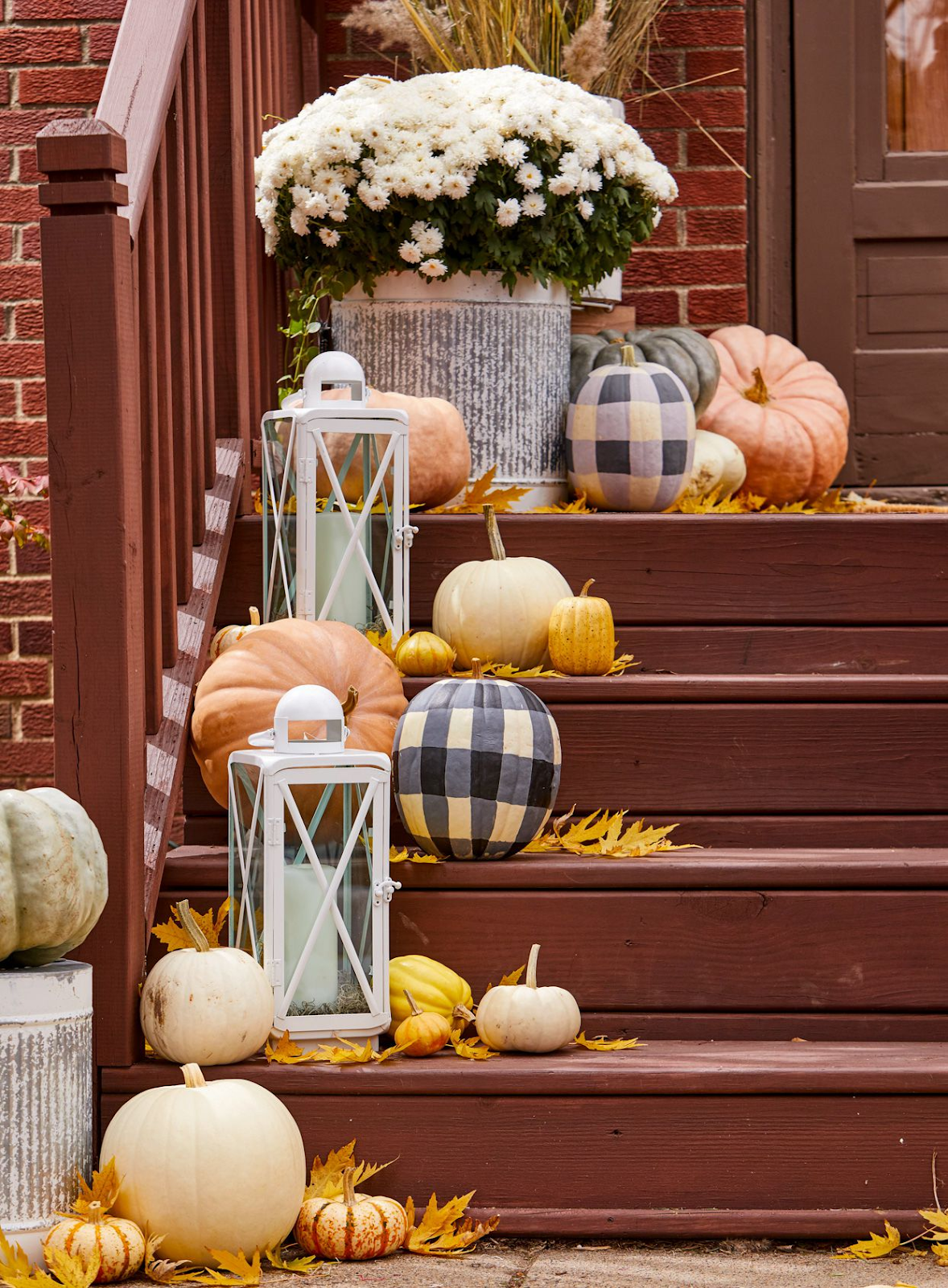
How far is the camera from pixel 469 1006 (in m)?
1.96

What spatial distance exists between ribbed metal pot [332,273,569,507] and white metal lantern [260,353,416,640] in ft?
1.40

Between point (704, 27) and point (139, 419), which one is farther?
point (704, 27)

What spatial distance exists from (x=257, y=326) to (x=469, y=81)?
1.88ft

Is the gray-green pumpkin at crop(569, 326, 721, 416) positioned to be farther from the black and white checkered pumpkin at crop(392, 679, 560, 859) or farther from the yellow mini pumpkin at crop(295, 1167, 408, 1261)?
the yellow mini pumpkin at crop(295, 1167, 408, 1261)

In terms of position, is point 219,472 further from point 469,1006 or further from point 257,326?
point 469,1006

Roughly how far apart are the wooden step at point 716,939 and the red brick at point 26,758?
1542 millimetres

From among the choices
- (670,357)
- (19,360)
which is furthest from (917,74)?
(19,360)

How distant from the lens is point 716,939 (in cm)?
204

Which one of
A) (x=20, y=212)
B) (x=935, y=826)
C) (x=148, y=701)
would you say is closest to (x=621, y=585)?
(x=935, y=826)

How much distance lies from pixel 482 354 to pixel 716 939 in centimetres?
126

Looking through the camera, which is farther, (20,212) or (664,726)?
(20,212)

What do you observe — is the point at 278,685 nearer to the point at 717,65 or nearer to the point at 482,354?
the point at 482,354

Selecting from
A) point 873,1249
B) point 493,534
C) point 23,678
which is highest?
point 493,534

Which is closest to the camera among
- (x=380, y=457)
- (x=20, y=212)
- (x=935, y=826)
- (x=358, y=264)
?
(x=935, y=826)
